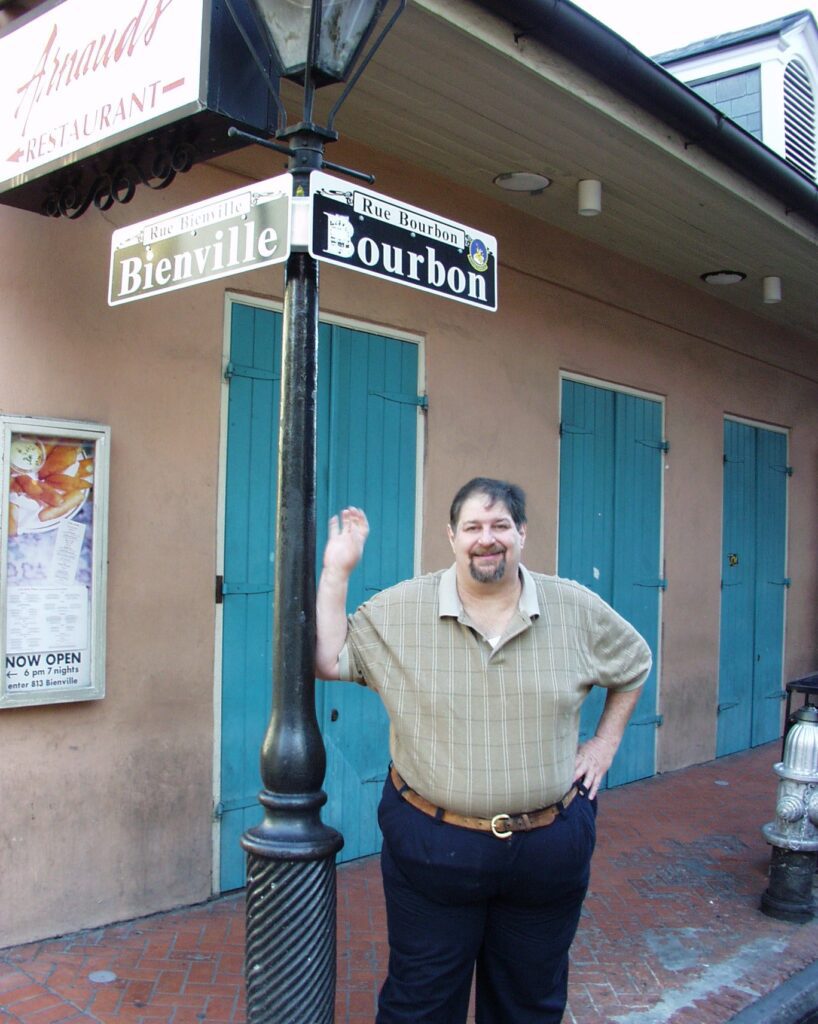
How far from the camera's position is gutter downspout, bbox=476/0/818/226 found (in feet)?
14.0

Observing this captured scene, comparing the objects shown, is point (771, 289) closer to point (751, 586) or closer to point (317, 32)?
point (751, 586)

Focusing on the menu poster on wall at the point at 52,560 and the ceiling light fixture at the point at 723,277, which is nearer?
the menu poster on wall at the point at 52,560

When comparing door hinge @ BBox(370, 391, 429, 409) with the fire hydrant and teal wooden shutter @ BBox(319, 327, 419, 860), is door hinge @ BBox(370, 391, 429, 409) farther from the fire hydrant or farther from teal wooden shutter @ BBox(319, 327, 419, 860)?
the fire hydrant

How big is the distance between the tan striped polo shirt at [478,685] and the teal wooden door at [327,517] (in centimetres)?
206

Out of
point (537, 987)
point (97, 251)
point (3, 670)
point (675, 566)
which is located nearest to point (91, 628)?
point (3, 670)

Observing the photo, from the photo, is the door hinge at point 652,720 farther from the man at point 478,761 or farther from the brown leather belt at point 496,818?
the brown leather belt at point 496,818

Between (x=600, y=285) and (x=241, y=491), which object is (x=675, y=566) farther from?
(x=241, y=491)

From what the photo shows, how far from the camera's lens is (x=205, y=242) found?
9.23ft

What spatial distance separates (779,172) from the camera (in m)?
5.90

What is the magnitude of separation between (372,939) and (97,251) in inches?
125

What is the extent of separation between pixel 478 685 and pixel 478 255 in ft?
4.11

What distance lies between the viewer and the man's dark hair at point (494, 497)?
2967 mm

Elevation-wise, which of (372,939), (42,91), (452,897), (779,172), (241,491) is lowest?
(372,939)

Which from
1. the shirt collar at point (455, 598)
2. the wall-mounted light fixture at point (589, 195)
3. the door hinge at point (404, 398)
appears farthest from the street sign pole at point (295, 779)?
the wall-mounted light fixture at point (589, 195)
